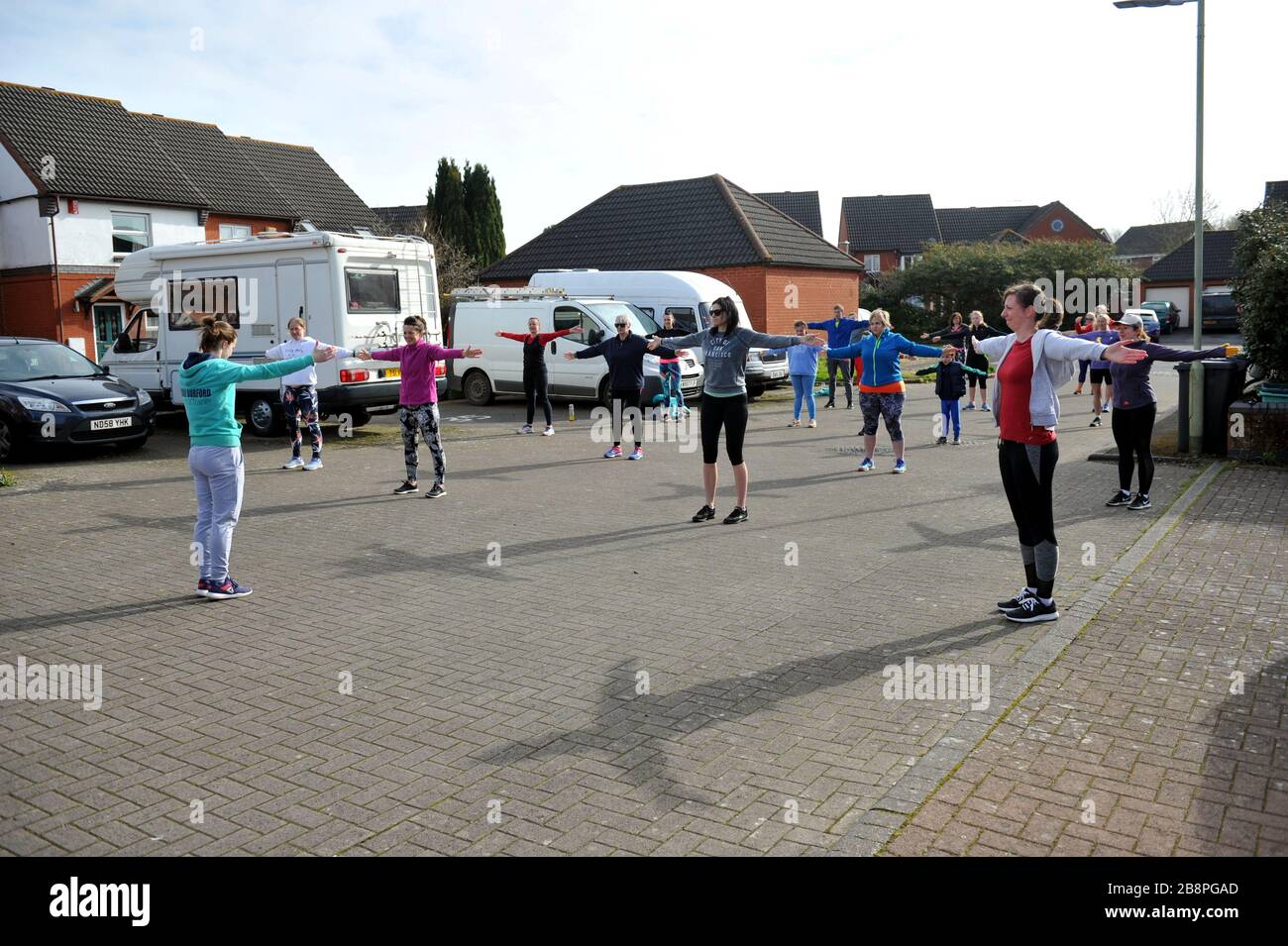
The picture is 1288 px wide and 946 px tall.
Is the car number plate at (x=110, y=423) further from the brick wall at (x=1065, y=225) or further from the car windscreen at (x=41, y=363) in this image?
the brick wall at (x=1065, y=225)

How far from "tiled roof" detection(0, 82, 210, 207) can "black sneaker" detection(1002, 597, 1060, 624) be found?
32.3 metres

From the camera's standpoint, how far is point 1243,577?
7.24 meters

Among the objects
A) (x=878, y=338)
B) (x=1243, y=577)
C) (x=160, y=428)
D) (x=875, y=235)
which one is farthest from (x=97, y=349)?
(x=875, y=235)

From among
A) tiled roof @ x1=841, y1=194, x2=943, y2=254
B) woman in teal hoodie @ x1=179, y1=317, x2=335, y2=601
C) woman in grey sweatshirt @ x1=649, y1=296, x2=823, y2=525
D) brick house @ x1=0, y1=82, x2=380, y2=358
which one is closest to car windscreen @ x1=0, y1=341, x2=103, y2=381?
woman in teal hoodie @ x1=179, y1=317, x2=335, y2=601

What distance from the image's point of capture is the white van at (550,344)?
2005cm

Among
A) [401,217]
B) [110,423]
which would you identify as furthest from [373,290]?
[401,217]

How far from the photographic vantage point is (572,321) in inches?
802

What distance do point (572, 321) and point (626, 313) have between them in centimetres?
108

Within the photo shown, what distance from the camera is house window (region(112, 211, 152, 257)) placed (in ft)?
106

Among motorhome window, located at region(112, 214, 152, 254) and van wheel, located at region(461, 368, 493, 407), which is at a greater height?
motorhome window, located at region(112, 214, 152, 254)

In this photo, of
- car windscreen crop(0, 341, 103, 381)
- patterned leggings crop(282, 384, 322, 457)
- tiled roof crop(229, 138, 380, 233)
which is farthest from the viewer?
tiled roof crop(229, 138, 380, 233)

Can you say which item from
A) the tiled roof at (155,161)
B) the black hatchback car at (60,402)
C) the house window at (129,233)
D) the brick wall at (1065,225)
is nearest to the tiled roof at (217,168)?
the tiled roof at (155,161)

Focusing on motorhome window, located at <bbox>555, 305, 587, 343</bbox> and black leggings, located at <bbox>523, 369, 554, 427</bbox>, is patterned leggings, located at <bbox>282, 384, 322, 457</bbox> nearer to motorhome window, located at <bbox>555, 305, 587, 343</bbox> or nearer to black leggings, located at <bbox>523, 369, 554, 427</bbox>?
black leggings, located at <bbox>523, 369, 554, 427</bbox>
